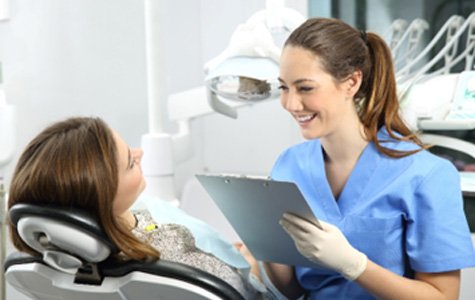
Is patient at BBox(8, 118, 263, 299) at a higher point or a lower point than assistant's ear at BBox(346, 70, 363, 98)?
lower

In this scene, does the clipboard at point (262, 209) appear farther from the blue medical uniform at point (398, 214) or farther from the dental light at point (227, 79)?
the dental light at point (227, 79)

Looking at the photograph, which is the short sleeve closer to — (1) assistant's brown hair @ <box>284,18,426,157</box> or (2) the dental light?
(1) assistant's brown hair @ <box>284,18,426,157</box>

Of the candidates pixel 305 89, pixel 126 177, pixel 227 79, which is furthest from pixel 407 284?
pixel 227 79

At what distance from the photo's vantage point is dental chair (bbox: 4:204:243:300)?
959mm

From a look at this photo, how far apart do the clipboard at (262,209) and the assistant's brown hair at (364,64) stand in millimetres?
291

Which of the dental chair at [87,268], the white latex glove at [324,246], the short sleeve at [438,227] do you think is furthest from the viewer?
the short sleeve at [438,227]

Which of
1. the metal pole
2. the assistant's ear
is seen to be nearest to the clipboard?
the assistant's ear

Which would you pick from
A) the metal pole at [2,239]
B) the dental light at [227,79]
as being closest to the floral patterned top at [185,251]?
the dental light at [227,79]

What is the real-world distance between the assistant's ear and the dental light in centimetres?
28

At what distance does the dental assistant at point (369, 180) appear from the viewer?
4.00ft

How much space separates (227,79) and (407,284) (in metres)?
0.68

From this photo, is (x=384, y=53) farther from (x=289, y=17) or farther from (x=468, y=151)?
(x=468, y=151)

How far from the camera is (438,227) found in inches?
48.1

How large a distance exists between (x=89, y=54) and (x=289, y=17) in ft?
2.89
